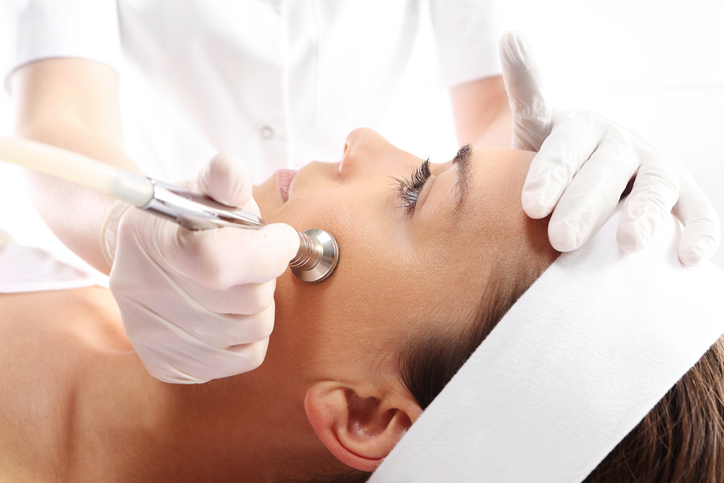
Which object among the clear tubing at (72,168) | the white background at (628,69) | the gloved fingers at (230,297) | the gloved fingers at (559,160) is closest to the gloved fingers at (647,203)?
the gloved fingers at (559,160)

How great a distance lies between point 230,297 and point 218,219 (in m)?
0.16

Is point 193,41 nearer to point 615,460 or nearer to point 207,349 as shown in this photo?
point 207,349

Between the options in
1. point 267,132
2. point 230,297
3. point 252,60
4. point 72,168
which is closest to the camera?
point 72,168

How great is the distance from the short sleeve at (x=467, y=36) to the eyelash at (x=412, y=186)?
768mm

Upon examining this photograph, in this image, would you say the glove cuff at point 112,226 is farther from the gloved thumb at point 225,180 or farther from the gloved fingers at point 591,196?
the gloved fingers at point 591,196

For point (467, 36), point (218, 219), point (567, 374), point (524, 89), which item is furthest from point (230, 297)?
point (467, 36)

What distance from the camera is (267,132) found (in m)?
1.54

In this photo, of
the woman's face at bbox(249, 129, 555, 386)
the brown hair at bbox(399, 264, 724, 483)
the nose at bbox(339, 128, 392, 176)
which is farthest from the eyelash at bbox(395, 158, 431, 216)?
the brown hair at bbox(399, 264, 724, 483)

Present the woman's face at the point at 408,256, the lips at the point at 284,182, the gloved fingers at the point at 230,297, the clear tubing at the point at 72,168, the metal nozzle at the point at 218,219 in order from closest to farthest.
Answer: the clear tubing at the point at 72,168, the metal nozzle at the point at 218,219, the gloved fingers at the point at 230,297, the woman's face at the point at 408,256, the lips at the point at 284,182

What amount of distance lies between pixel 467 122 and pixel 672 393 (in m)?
1.11

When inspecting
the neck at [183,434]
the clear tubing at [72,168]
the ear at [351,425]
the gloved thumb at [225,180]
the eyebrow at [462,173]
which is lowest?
the neck at [183,434]

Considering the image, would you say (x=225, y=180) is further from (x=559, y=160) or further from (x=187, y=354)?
(x=559, y=160)

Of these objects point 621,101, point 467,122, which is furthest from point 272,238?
point 621,101

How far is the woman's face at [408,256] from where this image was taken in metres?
0.85
